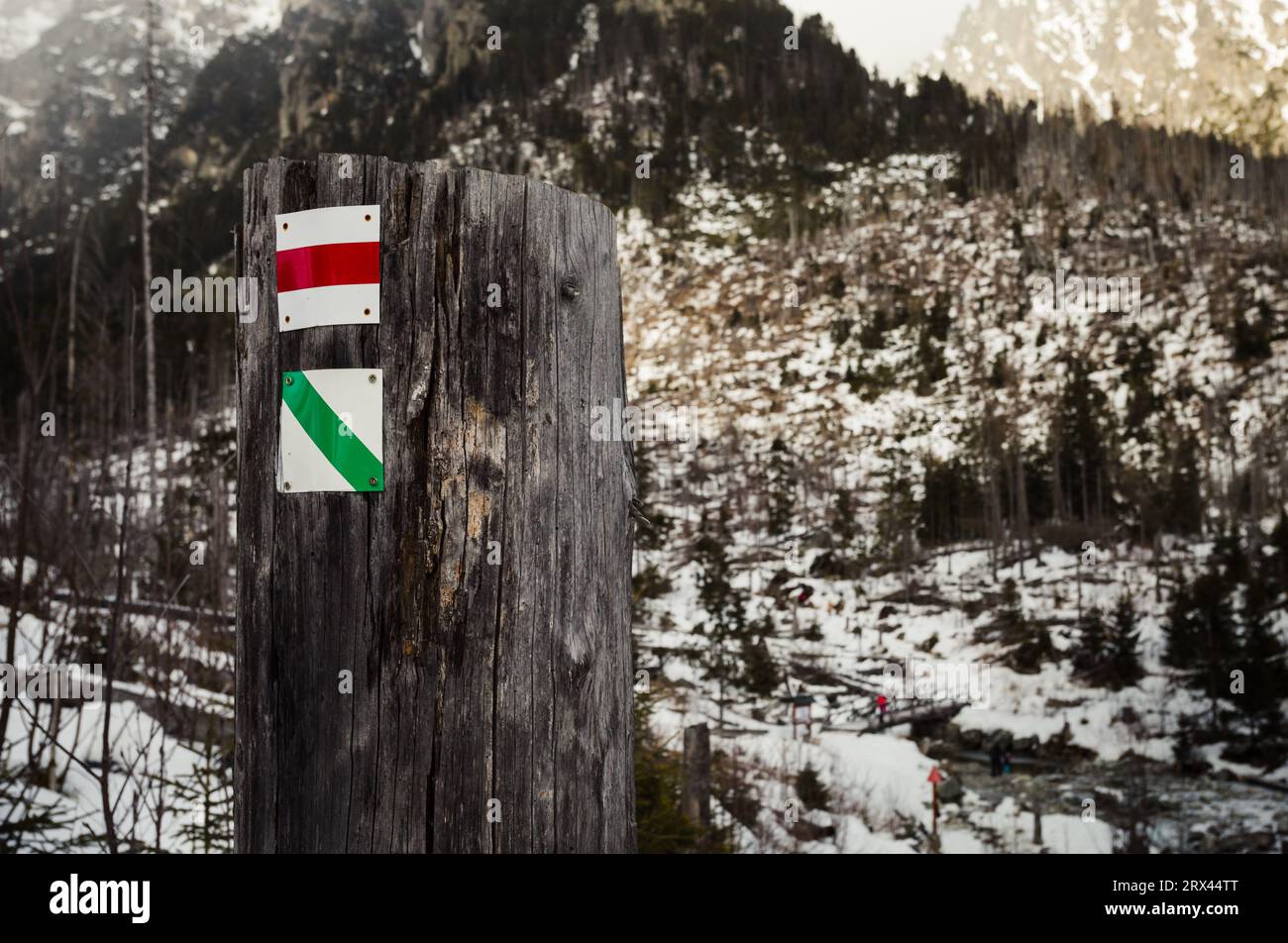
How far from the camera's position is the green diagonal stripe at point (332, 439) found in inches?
44.6

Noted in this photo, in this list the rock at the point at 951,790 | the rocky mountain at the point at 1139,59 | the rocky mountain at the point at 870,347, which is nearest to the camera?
the rock at the point at 951,790

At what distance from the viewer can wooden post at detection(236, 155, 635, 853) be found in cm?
111

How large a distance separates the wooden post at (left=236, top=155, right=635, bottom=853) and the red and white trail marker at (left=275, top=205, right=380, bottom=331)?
2 centimetres

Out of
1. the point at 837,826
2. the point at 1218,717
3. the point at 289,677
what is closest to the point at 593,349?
the point at 289,677

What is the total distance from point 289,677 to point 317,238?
60 cm

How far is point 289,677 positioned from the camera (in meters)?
1.15

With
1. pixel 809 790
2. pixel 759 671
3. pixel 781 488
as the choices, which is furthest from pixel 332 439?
pixel 781 488

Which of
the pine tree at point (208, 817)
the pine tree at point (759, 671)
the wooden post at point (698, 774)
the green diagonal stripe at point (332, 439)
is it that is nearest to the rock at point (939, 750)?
the pine tree at point (759, 671)

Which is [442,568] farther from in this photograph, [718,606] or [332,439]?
[718,606]

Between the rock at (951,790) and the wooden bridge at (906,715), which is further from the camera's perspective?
the wooden bridge at (906,715)

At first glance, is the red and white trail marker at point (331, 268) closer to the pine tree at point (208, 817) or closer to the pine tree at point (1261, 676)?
the pine tree at point (208, 817)

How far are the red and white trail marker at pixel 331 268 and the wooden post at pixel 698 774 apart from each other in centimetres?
601

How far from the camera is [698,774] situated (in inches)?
275
